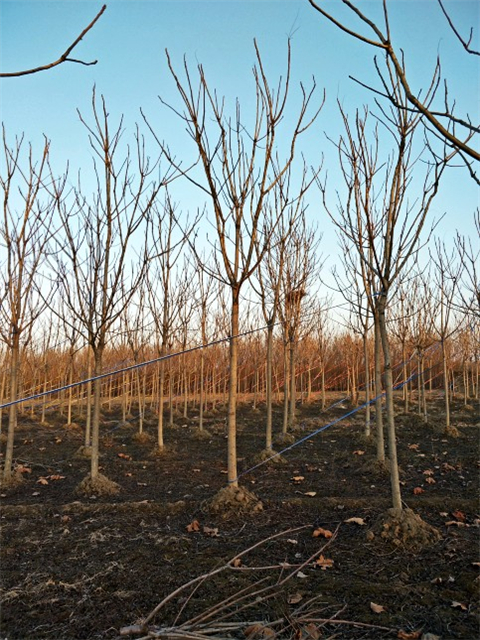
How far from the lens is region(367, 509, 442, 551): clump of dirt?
12.8ft

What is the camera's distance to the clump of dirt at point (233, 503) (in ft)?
16.1

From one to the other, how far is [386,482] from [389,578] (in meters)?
3.09

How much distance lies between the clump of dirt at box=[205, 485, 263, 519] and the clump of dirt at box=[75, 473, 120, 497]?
5.16 feet

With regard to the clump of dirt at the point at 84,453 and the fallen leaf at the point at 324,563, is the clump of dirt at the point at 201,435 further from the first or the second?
the fallen leaf at the point at 324,563

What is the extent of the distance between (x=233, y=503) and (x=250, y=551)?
3.46ft

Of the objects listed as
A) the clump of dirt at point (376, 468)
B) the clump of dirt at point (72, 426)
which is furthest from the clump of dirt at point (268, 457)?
the clump of dirt at point (72, 426)

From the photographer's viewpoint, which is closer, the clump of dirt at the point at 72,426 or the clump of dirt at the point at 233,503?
the clump of dirt at the point at 233,503

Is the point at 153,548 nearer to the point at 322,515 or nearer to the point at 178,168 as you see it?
the point at 322,515

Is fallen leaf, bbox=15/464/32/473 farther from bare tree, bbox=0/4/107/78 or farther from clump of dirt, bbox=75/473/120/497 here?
bare tree, bbox=0/4/107/78

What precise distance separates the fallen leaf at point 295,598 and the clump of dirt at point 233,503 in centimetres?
181

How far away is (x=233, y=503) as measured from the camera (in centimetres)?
501

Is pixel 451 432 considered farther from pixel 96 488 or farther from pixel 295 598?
pixel 295 598

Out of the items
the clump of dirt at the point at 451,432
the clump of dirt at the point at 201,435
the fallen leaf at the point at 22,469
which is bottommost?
the fallen leaf at the point at 22,469

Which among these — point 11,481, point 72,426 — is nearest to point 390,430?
point 11,481
